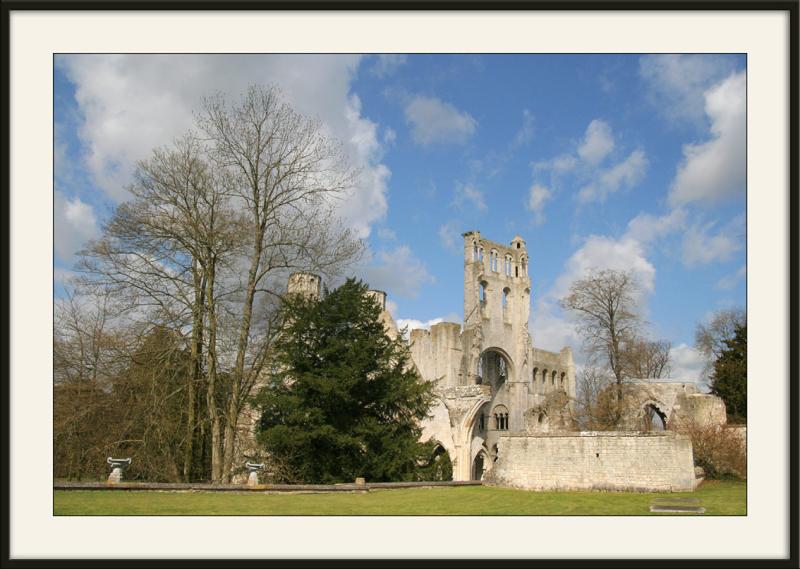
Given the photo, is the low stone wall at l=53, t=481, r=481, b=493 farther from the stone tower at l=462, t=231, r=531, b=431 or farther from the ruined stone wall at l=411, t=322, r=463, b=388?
the stone tower at l=462, t=231, r=531, b=431

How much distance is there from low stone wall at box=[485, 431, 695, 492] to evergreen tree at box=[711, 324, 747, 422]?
12141 mm

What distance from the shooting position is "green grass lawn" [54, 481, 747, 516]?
398 inches

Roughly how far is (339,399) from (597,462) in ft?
21.3

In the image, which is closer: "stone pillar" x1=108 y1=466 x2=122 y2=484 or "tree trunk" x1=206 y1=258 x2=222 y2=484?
"stone pillar" x1=108 y1=466 x2=122 y2=484

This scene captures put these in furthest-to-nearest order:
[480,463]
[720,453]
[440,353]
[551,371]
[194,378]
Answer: [551,371]
[480,463]
[440,353]
[720,453]
[194,378]

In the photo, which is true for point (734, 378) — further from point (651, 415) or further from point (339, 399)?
point (339, 399)

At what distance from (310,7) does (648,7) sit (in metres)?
3.80

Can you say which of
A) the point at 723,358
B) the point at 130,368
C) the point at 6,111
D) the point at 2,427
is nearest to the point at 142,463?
the point at 130,368

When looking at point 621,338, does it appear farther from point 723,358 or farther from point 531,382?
point 531,382

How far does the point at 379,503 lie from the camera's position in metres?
12.1

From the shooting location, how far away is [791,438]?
7.40m

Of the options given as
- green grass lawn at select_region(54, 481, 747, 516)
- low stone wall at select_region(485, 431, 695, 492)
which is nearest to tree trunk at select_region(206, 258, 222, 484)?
green grass lawn at select_region(54, 481, 747, 516)

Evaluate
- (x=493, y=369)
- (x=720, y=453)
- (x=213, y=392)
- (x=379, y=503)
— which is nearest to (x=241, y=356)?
(x=213, y=392)

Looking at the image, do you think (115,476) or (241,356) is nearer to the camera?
(115,476)
